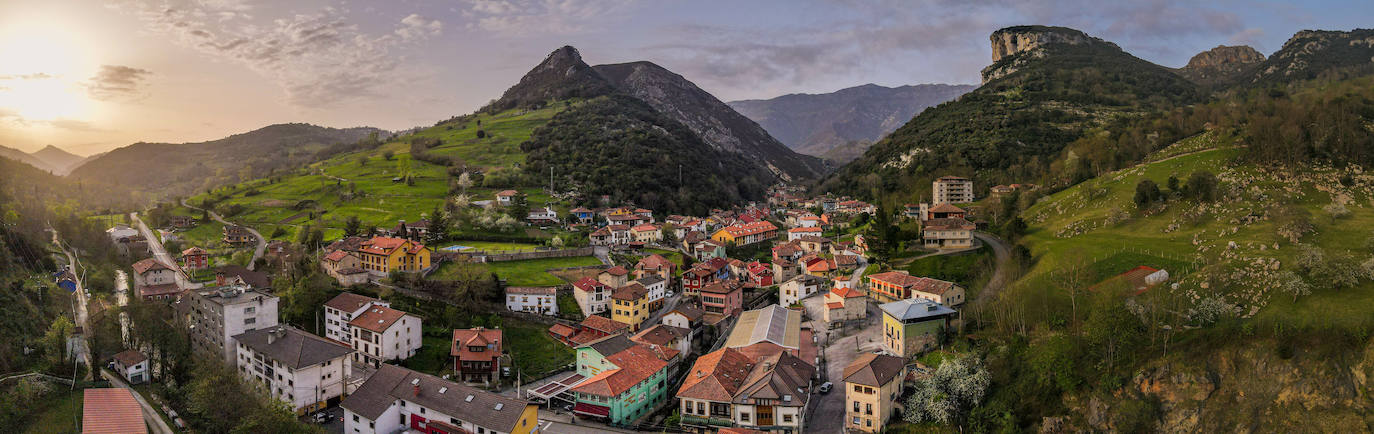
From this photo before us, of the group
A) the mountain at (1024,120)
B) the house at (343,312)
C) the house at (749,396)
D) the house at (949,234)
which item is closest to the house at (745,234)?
the mountain at (1024,120)

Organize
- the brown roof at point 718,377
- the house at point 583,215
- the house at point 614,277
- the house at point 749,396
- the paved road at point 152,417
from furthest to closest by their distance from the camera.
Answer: the house at point 583,215, the house at point 614,277, the brown roof at point 718,377, the house at point 749,396, the paved road at point 152,417

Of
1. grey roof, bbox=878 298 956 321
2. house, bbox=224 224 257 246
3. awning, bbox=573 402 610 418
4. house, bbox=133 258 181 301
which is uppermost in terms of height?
house, bbox=224 224 257 246

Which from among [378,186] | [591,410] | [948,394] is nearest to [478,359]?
[591,410]

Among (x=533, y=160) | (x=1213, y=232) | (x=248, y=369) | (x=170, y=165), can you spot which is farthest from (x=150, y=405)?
(x=170, y=165)

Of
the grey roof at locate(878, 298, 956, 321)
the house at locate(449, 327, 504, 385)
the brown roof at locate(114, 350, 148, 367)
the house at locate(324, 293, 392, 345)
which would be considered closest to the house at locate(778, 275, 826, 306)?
the grey roof at locate(878, 298, 956, 321)

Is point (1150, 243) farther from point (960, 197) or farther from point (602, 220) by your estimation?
point (602, 220)

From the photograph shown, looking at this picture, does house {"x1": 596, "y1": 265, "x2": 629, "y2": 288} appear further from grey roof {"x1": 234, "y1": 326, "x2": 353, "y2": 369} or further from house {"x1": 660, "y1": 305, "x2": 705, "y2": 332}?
grey roof {"x1": 234, "y1": 326, "x2": 353, "y2": 369}

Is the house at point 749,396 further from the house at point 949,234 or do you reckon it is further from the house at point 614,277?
the house at point 949,234
